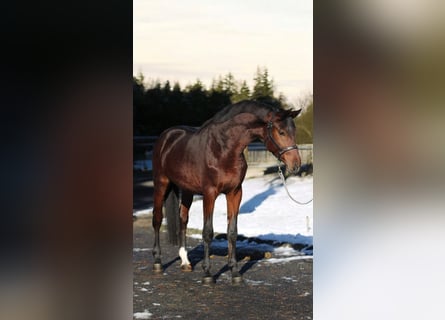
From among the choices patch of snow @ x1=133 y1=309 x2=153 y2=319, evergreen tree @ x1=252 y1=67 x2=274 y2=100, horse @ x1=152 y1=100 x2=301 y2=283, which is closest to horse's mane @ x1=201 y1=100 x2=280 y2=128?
horse @ x1=152 y1=100 x2=301 y2=283

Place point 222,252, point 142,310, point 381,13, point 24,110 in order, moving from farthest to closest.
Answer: point 222,252 < point 142,310 < point 381,13 < point 24,110

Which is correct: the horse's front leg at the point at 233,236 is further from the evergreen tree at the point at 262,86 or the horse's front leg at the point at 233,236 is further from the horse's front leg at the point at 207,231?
the evergreen tree at the point at 262,86

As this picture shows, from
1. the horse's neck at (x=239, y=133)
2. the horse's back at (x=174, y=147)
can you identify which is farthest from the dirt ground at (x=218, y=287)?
the horse's neck at (x=239, y=133)

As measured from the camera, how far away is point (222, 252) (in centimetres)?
326

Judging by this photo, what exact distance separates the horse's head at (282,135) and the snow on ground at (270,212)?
205mm

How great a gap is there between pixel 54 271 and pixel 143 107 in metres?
0.89

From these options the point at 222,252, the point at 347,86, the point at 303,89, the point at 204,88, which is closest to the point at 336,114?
the point at 347,86

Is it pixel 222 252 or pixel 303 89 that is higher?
pixel 303 89

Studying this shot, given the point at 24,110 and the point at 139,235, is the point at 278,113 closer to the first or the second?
the point at 139,235

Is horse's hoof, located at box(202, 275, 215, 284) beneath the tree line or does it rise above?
beneath

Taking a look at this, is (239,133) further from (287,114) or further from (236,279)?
(236,279)

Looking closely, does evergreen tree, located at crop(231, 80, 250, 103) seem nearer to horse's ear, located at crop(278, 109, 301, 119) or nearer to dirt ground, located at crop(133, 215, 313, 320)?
horse's ear, located at crop(278, 109, 301, 119)

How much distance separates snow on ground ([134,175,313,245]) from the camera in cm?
326

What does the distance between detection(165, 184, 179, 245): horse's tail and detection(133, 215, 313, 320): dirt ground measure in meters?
0.04
